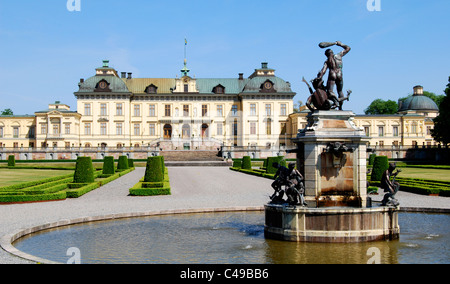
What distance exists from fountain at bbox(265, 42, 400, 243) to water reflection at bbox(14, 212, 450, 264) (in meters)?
0.32

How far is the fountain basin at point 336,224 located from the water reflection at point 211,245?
0.76ft

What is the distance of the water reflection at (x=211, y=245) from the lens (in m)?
9.13

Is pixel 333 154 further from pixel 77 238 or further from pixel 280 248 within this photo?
pixel 77 238

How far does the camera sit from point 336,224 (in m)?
10.5

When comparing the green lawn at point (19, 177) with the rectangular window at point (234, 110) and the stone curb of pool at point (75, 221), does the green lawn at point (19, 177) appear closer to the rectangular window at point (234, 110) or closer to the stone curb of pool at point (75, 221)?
the stone curb of pool at point (75, 221)

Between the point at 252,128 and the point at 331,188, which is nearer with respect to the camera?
the point at 331,188

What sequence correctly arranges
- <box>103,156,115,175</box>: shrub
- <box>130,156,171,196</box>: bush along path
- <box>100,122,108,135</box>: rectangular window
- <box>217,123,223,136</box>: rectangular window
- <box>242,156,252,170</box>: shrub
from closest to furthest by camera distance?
<box>130,156,171,196</box>: bush along path
<box>103,156,115,175</box>: shrub
<box>242,156,252,170</box>: shrub
<box>100,122,108,135</box>: rectangular window
<box>217,123,223,136</box>: rectangular window

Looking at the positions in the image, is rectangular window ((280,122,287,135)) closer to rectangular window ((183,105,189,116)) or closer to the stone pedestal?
rectangular window ((183,105,189,116))

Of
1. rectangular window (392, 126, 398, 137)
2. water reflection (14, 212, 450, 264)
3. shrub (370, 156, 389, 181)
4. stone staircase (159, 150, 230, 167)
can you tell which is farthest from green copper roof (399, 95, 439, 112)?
water reflection (14, 212, 450, 264)

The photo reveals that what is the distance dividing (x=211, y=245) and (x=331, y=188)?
3.20 meters

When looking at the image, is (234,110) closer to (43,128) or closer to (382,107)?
(43,128)

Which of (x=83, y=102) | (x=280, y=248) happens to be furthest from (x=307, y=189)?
(x=83, y=102)

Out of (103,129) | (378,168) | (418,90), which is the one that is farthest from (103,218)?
(418,90)

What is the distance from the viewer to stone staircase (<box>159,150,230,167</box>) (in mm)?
51156
